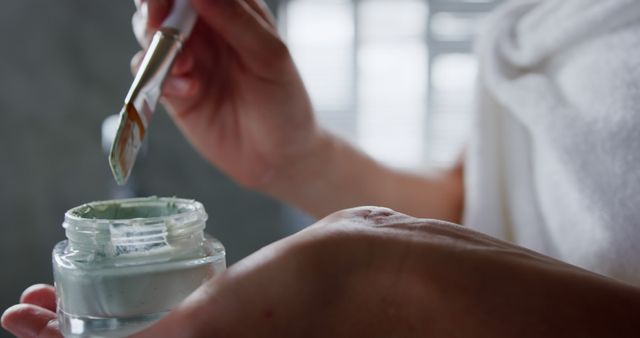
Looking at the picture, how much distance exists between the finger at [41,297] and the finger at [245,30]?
0.24 meters

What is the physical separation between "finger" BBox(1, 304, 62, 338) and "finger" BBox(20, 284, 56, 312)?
0.11 feet

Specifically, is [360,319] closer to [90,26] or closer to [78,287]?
[78,287]

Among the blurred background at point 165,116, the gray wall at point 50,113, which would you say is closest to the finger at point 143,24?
the blurred background at point 165,116

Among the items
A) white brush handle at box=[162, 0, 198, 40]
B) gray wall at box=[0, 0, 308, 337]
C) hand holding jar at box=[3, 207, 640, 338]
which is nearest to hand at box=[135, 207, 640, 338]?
hand holding jar at box=[3, 207, 640, 338]

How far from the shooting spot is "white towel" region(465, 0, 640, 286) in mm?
381

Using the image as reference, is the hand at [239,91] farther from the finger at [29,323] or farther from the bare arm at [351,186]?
the finger at [29,323]

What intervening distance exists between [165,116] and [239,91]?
1.21m

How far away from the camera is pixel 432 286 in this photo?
0.22 m

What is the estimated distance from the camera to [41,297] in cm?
32

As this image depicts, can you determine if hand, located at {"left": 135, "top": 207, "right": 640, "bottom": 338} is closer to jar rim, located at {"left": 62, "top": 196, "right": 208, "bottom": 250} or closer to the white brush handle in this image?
jar rim, located at {"left": 62, "top": 196, "right": 208, "bottom": 250}

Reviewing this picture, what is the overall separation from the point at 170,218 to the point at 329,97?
1.67 m

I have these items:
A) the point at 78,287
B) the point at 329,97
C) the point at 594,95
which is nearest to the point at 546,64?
the point at 594,95

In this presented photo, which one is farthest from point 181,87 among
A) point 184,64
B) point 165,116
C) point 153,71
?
point 165,116

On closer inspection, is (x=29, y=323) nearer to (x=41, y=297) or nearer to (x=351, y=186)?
(x=41, y=297)
